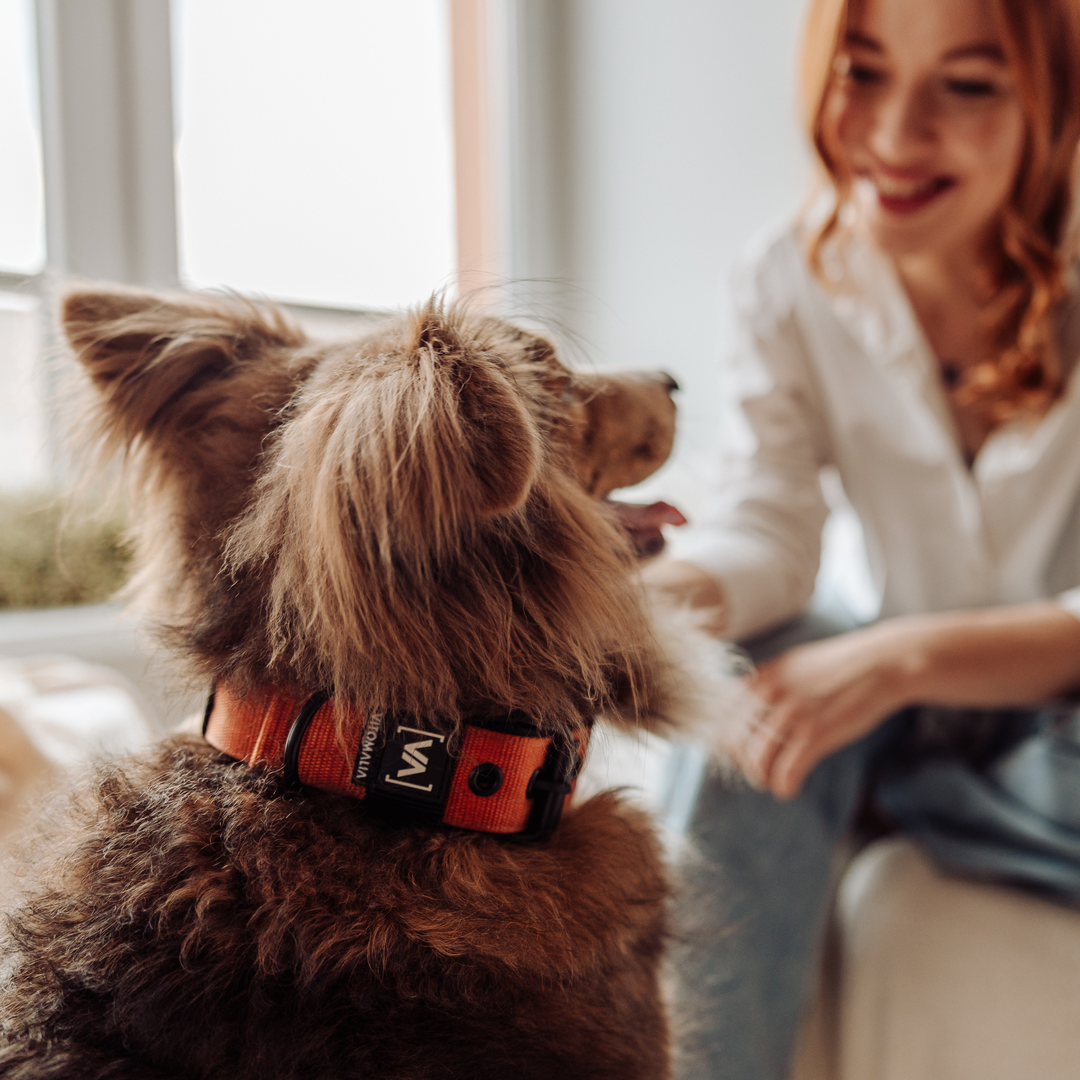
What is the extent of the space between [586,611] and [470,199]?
302 centimetres

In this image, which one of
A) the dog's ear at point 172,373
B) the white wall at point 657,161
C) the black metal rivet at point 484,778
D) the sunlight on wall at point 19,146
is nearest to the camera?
the black metal rivet at point 484,778

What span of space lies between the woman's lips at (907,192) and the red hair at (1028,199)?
4.4 inches

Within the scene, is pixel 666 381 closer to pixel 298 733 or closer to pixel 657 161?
pixel 298 733

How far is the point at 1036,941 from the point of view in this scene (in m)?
1.00

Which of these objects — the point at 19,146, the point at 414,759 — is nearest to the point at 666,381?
the point at 414,759

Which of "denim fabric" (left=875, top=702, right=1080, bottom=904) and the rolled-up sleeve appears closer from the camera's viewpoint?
"denim fabric" (left=875, top=702, right=1080, bottom=904)

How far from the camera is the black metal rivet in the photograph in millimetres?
667

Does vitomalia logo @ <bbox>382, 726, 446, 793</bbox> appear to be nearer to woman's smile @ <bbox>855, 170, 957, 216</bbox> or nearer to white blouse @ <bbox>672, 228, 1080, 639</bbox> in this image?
white blouse @ <bbox>672, 228, 1080, 639</bbox>


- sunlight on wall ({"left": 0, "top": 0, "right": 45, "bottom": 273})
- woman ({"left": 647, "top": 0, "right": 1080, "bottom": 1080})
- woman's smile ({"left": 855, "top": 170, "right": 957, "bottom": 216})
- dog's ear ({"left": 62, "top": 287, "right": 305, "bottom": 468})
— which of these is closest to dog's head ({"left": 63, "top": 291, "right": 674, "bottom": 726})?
dog's ear ({"left": 62, "top": 287, "right": 305, "bottom": 468})

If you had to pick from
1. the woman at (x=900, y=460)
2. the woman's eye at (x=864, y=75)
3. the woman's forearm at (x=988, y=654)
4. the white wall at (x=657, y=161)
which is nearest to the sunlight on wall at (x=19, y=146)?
the white wall at (x=657, y=161)

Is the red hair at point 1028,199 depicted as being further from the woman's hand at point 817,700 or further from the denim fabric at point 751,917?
the denim fabric at point 751,917

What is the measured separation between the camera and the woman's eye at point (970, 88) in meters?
1.26

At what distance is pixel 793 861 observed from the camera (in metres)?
1.15

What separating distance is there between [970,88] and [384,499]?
118 cm
